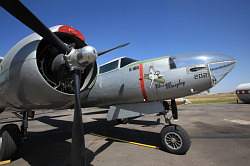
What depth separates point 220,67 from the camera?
654 centimetres

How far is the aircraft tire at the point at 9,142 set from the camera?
636 cm

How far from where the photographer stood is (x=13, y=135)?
681cm

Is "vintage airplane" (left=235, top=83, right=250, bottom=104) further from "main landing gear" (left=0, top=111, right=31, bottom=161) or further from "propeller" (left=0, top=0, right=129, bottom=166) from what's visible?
"main landing gear" (left=0, top=111, right=31, bottom=161)

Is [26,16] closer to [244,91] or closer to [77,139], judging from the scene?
[77,139]

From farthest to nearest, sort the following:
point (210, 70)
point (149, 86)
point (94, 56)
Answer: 1. point (149, 86)
2. point (210, 70)
3. point (94, 56)

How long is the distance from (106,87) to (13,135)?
3.67 metres

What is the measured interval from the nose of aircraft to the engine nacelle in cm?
419

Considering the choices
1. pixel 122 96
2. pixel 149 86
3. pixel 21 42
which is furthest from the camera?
pixel 122 96

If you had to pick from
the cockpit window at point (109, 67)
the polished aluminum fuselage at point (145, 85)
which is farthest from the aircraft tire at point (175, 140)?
the cockpit window at point (109, 67)

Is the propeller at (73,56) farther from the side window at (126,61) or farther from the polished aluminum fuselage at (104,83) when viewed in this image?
the side window at (126,61)

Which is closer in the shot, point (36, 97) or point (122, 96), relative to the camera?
point (36, 97)

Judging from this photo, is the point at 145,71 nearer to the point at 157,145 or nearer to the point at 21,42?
the point at 157,145

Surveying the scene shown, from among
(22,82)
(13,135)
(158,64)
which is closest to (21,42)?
(22,82)

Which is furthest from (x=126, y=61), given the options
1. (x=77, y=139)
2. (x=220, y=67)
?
(x=77, y=139)
